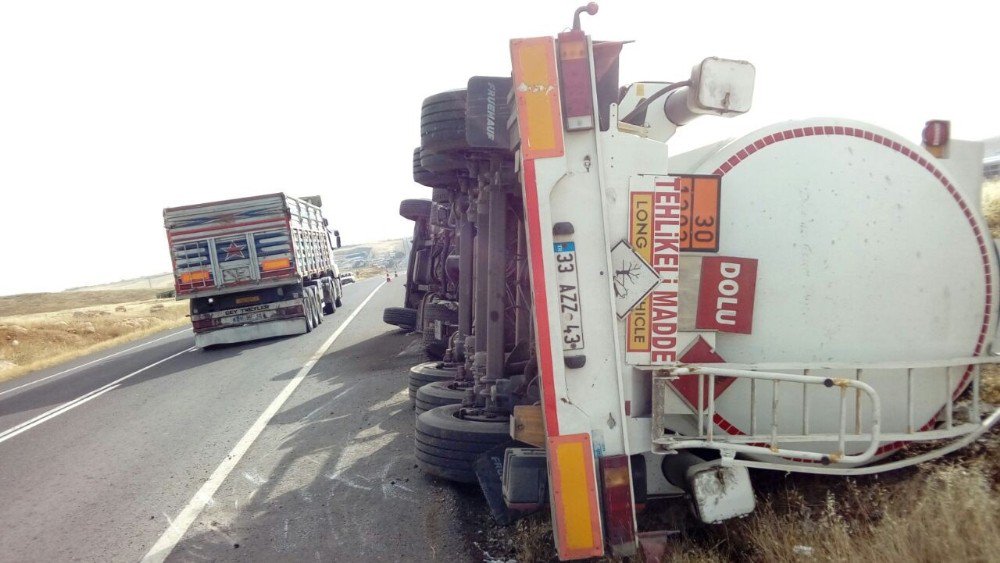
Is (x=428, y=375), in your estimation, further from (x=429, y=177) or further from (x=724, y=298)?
(x=724, y=298)

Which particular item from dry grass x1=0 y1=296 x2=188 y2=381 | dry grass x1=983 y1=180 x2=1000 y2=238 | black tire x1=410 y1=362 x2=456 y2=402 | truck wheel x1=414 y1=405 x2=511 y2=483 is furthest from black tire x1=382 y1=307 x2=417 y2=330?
dry grass x1=0 y1=296 x2=188 y2=381

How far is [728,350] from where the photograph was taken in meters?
3.10

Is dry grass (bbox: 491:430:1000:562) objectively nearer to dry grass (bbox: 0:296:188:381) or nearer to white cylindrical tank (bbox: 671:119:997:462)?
white cylindrical tank (bbox: 671:119:997:462)

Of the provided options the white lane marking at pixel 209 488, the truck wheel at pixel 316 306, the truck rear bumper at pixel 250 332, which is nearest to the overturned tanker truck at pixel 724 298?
the white lane marking at pixel 209 488

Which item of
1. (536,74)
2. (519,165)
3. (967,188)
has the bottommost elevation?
(967,188)

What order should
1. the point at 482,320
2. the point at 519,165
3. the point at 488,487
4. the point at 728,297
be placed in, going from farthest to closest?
the point at 482,320, the point at 488,487, the point at 519,165, the point at 728,297

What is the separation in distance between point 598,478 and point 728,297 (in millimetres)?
1036

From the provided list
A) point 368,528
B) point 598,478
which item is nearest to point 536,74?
point 598,478

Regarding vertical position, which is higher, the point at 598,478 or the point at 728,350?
the point at 728,350

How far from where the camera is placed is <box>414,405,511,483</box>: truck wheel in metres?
4.23

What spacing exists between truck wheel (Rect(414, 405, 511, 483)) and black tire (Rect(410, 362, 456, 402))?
1.79 metres

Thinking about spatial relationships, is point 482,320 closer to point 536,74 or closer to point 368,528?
point 368,528

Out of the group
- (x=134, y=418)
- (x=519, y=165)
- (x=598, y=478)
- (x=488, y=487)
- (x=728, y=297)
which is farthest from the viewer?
(x=134, y=418)

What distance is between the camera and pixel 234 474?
17.3ft
